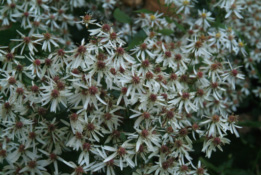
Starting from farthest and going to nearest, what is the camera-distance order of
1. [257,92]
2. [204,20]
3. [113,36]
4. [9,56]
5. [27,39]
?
[257,92]
[204,20]
[27,39]
[9,56]
[113,36]

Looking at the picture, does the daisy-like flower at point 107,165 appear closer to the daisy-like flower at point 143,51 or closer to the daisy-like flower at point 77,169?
the daisy-like flower at point 77,169

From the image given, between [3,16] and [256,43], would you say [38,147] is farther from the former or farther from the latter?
[256,43]

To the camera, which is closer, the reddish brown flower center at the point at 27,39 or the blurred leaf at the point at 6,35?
the reddish brown flower center at the point at 27,39

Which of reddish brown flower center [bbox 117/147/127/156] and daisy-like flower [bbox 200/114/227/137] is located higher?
reddish brown flower center [bbox 117/147/127/156]

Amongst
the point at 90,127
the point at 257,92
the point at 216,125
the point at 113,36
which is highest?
the point at 113,36

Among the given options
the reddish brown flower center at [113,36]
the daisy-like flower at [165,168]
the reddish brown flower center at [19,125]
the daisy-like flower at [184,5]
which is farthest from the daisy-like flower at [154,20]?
the reddish brown flower center at [19,125]

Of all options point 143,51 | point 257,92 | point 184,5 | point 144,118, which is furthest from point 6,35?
point 257,92

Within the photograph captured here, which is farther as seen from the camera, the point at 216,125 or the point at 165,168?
the point at 216,125

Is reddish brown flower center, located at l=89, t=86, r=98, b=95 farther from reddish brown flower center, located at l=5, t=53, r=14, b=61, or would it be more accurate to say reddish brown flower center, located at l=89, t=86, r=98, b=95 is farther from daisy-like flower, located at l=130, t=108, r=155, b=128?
reddish brown flower center, located at l=5, t=53, r=14, b=61

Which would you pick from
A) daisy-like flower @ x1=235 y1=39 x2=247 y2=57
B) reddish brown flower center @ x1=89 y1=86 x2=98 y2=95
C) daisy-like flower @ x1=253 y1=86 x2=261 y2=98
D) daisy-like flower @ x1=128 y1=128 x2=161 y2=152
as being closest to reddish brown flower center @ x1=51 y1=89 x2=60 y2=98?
reddish brown flower center @ x1=89 y1=86 x2=98 y2=95

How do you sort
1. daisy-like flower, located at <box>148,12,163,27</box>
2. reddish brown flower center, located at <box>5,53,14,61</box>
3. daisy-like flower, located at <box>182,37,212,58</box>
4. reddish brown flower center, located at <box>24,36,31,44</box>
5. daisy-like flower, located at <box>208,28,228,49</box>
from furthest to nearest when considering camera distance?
daisy-like flower, located at <box>148,12,163,27</box> < daisy-like flower, located at <box>208,28,228,49</box> < daisy-like flower, located at <box>182,37,212,58</box> < reddish brown flower center, located at <box>24,36,31,44</box> < reddish brown flower center, located at <box>5,53,14,61</box>

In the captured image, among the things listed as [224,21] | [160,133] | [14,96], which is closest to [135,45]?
[160,133]

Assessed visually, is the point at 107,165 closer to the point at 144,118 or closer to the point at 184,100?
the point at 144,118
